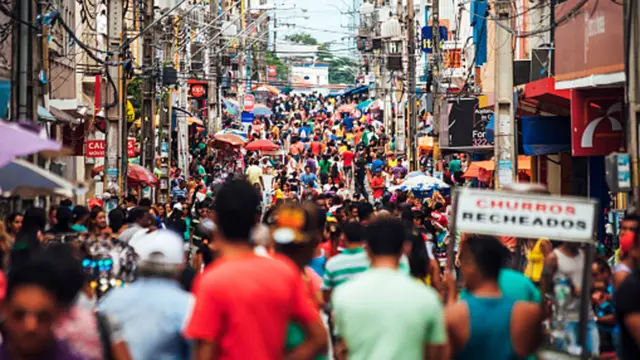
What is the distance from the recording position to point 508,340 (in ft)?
25.0

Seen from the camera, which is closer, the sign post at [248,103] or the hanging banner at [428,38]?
the hanging banner at [428,38]

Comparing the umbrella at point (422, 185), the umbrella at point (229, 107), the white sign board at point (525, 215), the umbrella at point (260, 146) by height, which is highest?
the umbrella at point (229, 107)

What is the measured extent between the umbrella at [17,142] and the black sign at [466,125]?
27.4m

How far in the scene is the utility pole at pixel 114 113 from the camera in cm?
2845

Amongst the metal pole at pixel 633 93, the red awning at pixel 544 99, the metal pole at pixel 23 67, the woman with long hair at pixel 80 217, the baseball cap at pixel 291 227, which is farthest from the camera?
the red awning at pixel 544 99

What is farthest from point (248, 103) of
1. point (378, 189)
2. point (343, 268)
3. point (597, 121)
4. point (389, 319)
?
point (389, 319)

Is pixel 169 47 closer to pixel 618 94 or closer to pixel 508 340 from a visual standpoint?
pixel 618 94

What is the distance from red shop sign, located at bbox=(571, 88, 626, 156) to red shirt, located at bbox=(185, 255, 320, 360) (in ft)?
53.8

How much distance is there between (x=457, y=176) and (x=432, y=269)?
1110 inches

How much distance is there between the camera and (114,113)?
2950 centimetres

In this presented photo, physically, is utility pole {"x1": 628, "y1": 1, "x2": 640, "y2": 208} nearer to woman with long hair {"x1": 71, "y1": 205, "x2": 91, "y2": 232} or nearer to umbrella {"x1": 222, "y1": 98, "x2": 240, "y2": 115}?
woman with long hair {"x1": 71, "y1": 205, "x2": 91, "y2": 232}

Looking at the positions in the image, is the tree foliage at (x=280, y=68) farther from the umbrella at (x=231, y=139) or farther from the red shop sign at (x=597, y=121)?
the red shop sign at (x=597, y=121)

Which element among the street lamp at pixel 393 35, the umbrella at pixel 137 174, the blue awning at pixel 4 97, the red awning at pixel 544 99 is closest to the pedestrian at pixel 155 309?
the blue awning at pixel 4 97

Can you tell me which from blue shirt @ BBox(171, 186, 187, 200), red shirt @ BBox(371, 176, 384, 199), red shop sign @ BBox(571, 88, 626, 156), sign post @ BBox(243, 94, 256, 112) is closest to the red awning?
red shop sign @ BBox(571, 88, 626, 156)
